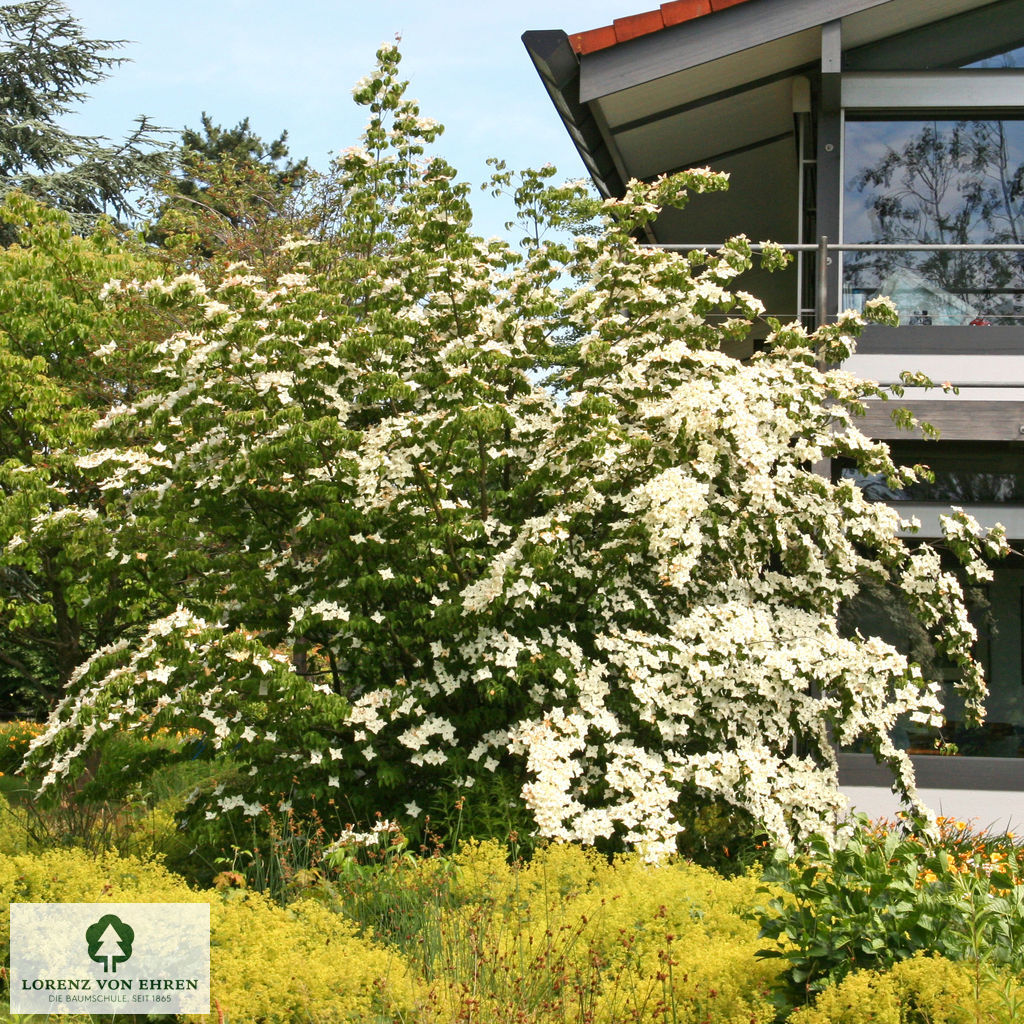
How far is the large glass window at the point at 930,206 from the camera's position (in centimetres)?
1012

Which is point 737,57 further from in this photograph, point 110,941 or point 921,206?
point 110,941

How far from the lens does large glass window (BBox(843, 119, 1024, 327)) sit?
1012 cm

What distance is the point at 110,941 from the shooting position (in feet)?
16.8

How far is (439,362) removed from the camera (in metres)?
7.36

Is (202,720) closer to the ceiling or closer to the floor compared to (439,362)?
closer to the floor

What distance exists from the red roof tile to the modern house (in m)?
0.02

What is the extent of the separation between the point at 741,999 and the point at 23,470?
6.06 meters

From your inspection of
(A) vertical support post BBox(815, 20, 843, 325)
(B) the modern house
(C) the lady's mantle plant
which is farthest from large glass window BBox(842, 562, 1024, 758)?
(A) vertical support post BBox(815, 20, 843, 325)

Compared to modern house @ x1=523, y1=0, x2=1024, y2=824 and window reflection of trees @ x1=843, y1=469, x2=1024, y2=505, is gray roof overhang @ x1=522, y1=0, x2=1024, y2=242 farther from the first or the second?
window reflection of trees @ x1=843, y1=469, x2=1024, y2=505

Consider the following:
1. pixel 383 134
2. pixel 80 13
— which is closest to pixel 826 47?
pixel 383 134

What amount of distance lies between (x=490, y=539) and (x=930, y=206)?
588cm

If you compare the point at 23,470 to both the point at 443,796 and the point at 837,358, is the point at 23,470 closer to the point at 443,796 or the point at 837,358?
the point at 443,796

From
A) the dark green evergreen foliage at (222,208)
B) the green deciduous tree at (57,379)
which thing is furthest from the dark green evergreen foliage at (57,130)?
the green deciduous tree at (57,379)

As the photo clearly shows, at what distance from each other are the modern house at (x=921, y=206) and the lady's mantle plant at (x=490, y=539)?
5.85 feet
